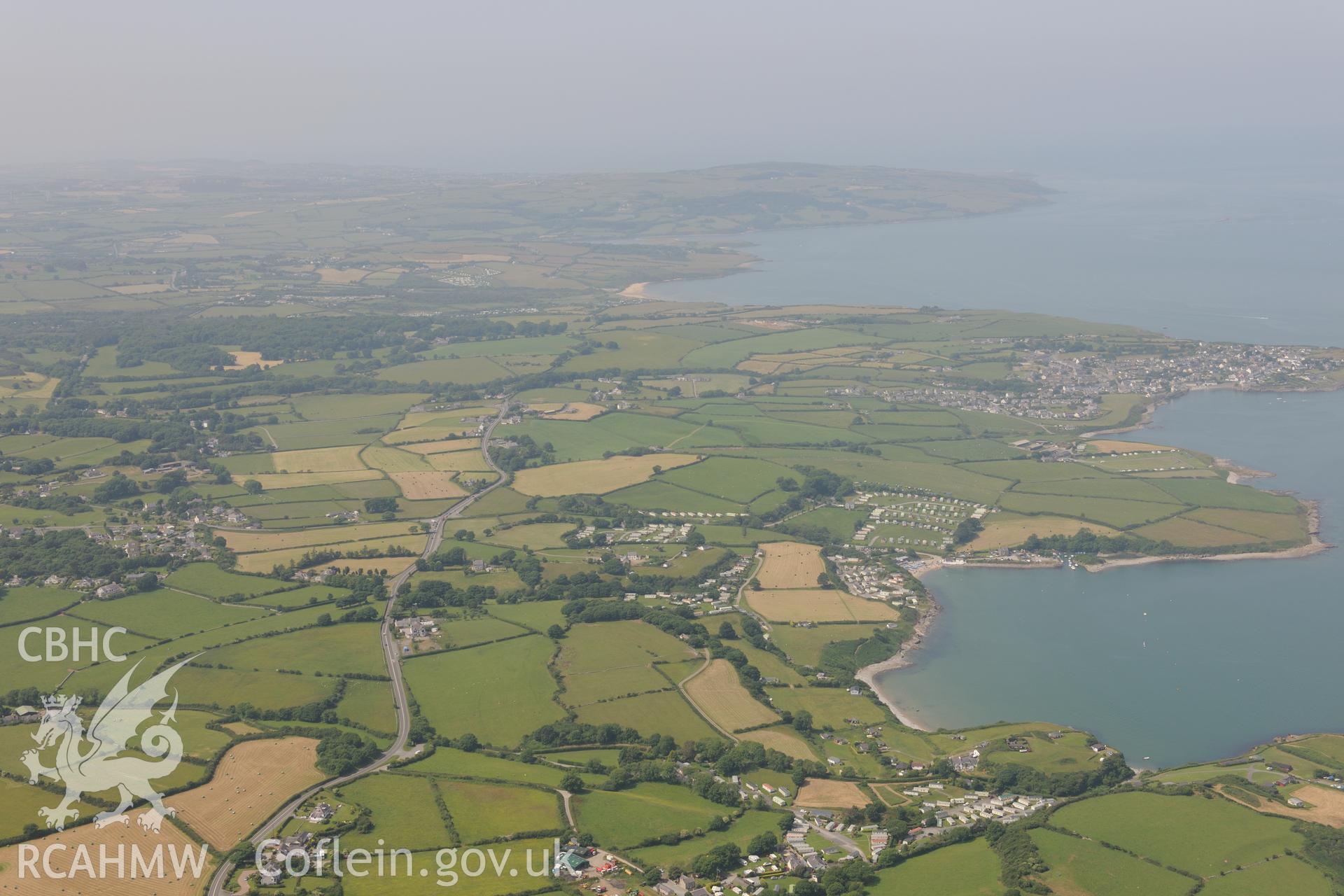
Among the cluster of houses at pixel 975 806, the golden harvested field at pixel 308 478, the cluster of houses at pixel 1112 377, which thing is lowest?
the cluster of houses at pixel 975 806

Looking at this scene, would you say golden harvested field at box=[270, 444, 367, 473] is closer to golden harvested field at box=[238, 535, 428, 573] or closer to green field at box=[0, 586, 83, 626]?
golden harvested field at box=[238, 535, 428, 573]

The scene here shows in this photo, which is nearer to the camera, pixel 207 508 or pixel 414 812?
pixel 414 812

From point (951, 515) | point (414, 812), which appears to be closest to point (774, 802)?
point (414, 812)

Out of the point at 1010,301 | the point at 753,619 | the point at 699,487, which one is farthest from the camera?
the point at 1010,301

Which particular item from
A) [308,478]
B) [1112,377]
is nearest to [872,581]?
[308,478]

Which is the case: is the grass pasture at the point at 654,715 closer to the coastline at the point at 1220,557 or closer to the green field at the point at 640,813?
the green field at the point at 640,813

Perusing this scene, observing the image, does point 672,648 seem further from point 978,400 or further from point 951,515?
point 978,400

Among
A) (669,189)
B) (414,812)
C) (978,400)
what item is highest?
(669,189)

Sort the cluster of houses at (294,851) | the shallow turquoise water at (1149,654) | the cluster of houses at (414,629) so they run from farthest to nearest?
the cluster of houses at (414,629) → the shallow turquoise water at (1149,654) → the cluster of houses at (294,851)

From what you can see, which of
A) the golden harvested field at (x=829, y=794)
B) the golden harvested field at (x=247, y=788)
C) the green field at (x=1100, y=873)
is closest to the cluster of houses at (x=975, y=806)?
the golden harvested field at (x=829, y=794)
